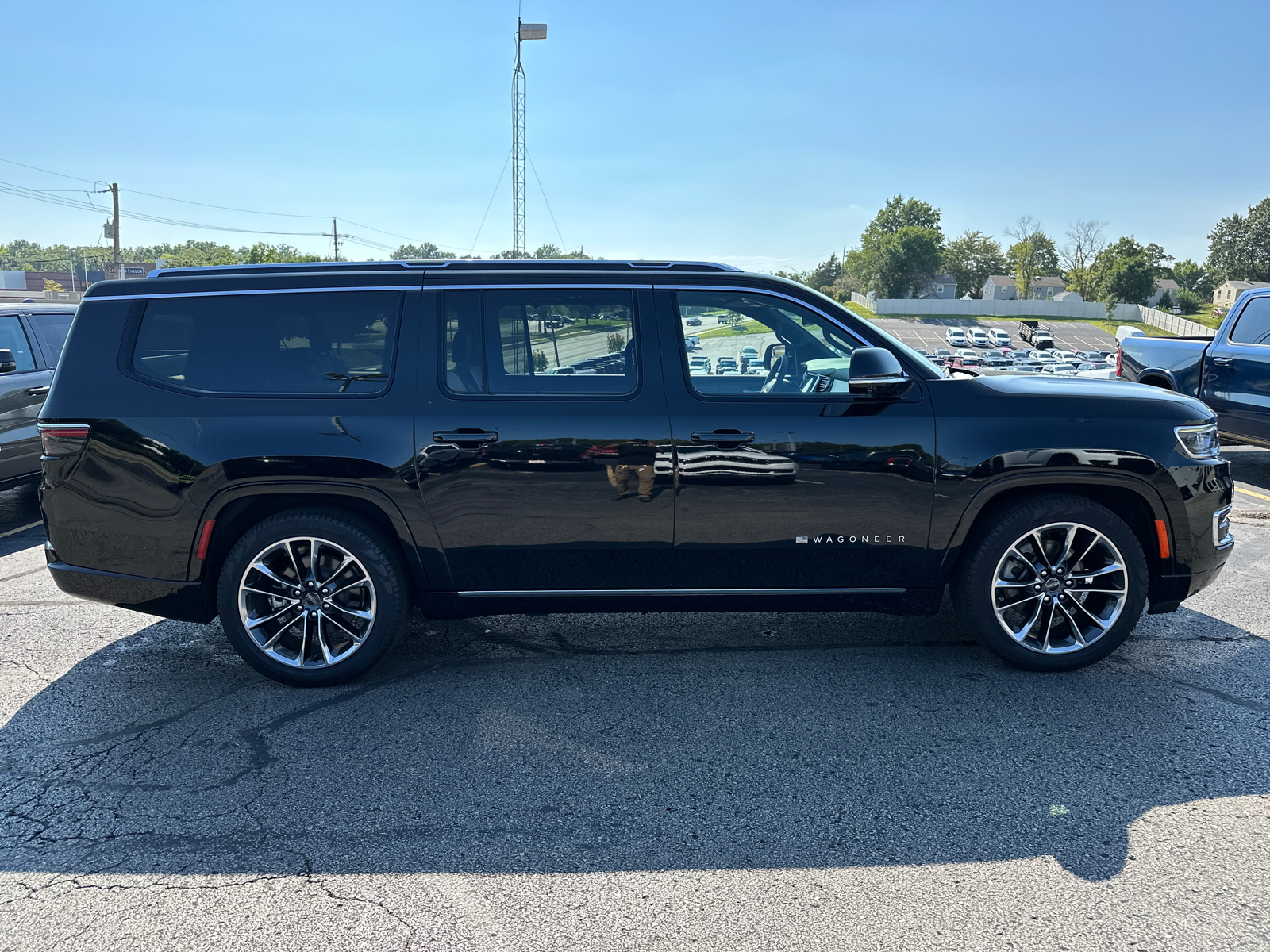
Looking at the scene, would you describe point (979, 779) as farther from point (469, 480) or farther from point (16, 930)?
point (16, 930)

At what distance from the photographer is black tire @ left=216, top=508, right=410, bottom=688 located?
4.16 m

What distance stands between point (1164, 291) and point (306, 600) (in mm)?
143452

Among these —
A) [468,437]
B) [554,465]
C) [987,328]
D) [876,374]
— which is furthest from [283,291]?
[987,328]

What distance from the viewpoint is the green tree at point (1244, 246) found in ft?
413

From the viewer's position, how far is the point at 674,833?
9.94ft

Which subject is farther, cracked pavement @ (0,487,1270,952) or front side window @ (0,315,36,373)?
front side window @ (0,315,36,373)

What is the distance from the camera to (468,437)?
406cm

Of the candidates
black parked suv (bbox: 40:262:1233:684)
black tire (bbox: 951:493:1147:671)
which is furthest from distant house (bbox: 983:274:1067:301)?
black parked suv (bbox: 40:262:1233:684)

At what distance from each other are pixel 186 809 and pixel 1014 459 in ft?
12.2

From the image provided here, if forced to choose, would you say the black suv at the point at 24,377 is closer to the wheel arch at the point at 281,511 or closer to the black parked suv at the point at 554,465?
the black parked suv at the point at 554,465

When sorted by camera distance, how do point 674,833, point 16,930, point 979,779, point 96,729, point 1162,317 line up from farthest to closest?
point 1162,317 → point 96,729 → point 979,779 → point 674,833 → point 16,930

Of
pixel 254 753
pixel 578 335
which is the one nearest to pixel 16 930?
pixel 254 753

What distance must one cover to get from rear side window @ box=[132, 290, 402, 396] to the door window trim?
8.4 inches

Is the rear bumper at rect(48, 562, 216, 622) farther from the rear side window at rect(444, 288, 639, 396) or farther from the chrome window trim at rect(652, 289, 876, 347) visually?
the chrome window trim at rect(652, 289, 876, 347)
